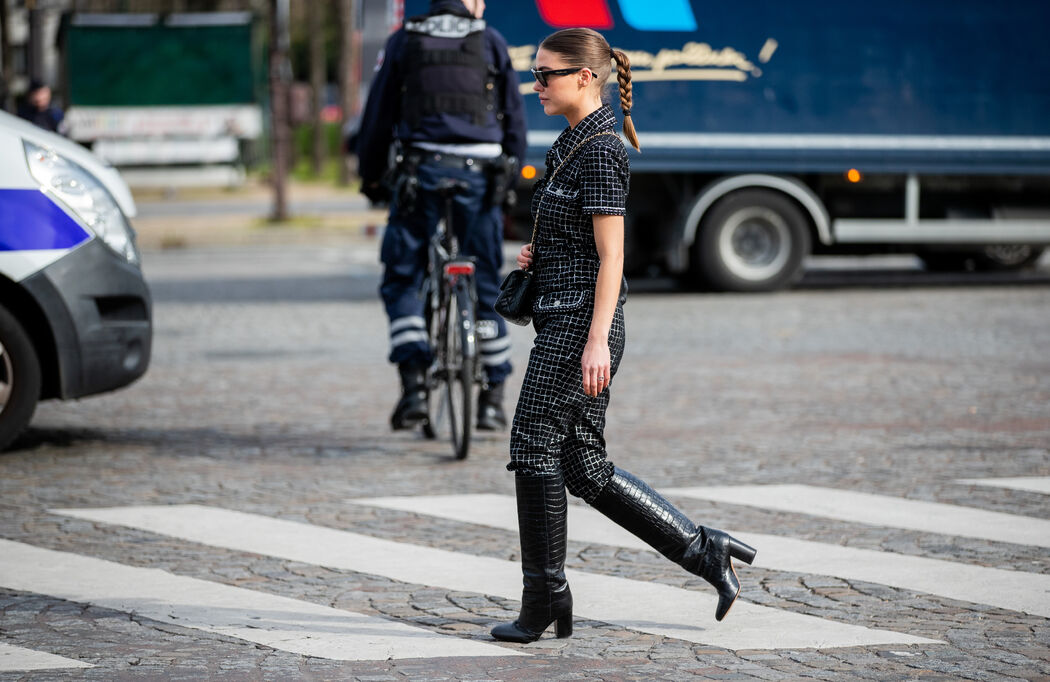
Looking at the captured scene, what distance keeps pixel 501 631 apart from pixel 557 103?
4.65 ft

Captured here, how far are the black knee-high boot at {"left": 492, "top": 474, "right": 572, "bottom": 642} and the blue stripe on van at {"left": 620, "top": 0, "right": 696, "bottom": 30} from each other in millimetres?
9927

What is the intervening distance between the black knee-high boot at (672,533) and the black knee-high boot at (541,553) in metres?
0.14

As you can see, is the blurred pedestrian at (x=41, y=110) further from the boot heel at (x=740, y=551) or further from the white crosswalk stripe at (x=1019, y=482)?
the boot heel at (x=740, y=551)

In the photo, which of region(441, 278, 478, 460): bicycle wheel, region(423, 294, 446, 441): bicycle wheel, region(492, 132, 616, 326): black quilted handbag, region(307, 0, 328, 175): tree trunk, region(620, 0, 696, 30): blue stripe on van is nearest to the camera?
region(492, 132, 616, 326): black quilted handbag

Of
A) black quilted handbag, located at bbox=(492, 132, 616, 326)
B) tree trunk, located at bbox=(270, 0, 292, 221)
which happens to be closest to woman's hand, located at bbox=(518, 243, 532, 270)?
black quilted handbag, located at bbox=(492, 132, 616, 326)

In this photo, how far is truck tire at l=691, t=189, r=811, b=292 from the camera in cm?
1414

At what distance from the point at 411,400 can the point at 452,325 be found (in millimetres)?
430

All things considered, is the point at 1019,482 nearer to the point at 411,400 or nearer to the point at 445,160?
the point at 411,400

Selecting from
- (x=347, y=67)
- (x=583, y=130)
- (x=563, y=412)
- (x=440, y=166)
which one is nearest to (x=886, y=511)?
(x=563, y=412)

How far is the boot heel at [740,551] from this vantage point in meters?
4.39

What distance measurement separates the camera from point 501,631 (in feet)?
14.3

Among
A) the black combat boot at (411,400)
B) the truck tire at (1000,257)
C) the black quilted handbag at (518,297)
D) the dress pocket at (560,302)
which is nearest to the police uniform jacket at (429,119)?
the black combat boot at (411,400)

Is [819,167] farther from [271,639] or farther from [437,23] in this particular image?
[271,639]

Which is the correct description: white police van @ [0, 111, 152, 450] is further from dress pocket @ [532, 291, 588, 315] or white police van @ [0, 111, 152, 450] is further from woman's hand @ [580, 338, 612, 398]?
woman's hand @ [580, 338, 612, 398]
